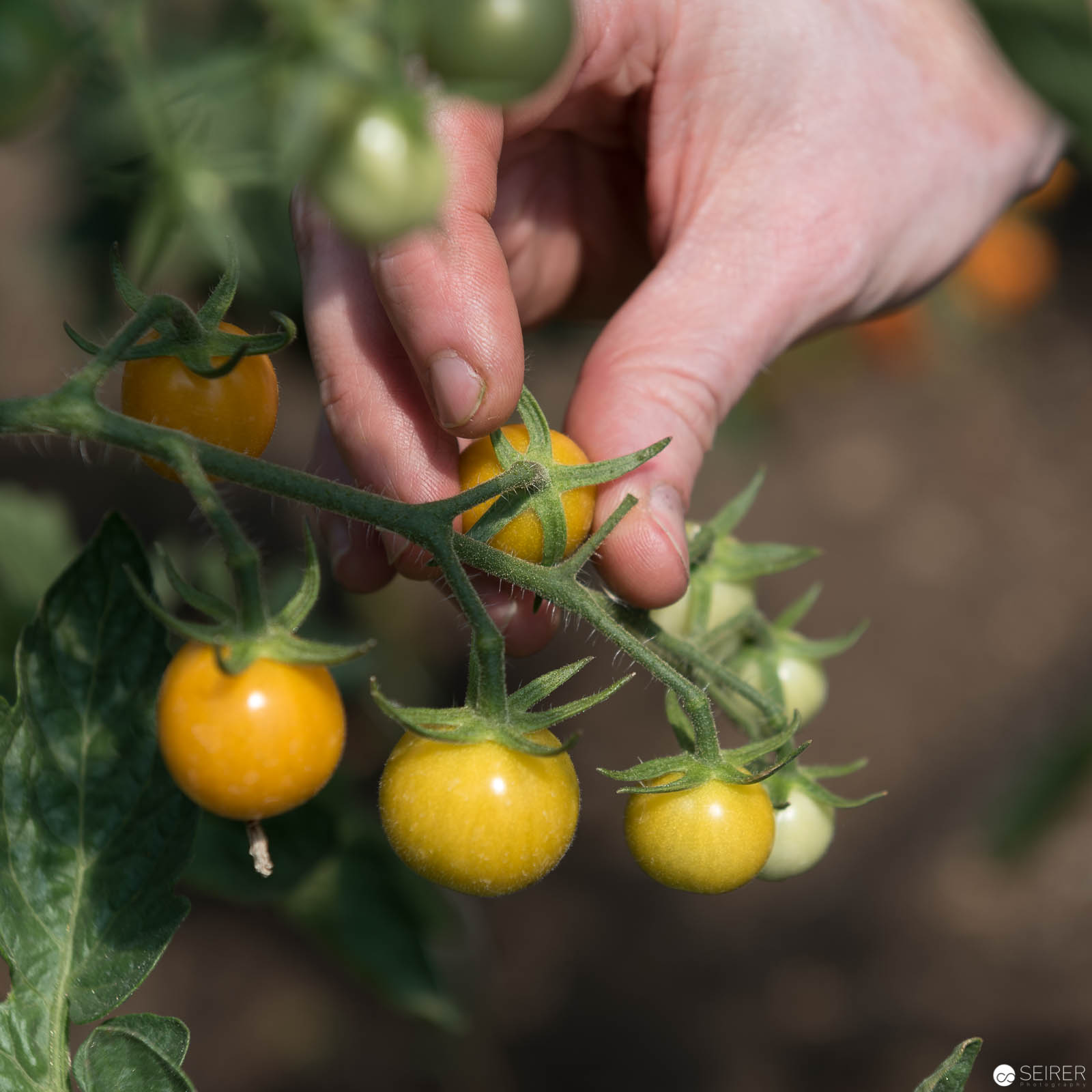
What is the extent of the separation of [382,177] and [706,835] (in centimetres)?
83

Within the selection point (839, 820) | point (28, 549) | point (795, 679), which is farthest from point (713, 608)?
point (839, 820)

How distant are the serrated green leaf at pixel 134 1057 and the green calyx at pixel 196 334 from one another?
566mm

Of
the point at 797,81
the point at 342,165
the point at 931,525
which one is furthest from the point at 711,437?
the point at 931,525

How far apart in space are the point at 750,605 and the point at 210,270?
1.12 m

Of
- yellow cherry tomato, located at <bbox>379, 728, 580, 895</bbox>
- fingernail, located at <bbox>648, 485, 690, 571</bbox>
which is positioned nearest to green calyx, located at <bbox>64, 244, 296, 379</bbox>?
yellow cherry tomato, located at <bbox>379, 728, 580, 895</bbox>

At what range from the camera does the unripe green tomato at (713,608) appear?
4.66 ft

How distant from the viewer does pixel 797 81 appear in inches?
65.0

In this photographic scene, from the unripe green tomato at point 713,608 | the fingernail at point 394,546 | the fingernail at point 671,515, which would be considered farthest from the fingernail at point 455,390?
the unripe green tomato at point 713,608

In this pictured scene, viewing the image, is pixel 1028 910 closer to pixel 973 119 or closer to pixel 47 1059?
pixel 973 119

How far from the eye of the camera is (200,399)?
3.41ft

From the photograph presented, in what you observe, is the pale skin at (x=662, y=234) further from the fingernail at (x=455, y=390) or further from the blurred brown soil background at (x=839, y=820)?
the blurred brown soil background at (x=839, y=820)

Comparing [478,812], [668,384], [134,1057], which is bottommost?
[134,1057]

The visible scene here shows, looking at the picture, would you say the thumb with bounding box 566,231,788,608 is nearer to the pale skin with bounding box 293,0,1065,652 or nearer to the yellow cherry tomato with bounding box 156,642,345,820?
the pale skin with bounding box 293,0,1065,652

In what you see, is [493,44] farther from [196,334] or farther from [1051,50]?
[196,334]
